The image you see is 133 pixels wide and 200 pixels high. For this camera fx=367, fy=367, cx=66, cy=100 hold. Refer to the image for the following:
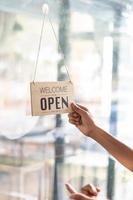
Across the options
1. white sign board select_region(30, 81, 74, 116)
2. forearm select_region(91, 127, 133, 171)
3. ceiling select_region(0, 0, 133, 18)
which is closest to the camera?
white sign board select_region(30, 81, 74, 116)

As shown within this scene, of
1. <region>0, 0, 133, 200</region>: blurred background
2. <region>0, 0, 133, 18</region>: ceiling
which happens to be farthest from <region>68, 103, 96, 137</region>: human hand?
<region>0, 0, 133, 18</region>: ceiling

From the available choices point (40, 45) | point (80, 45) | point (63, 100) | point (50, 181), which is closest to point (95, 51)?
point (80, 45)

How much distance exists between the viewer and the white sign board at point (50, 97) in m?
1.07

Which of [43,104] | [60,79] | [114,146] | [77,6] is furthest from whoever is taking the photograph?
[77,6]

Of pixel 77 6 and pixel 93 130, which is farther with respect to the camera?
pixel 77 6

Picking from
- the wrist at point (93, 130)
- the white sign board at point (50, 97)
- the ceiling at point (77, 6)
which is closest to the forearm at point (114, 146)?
the wrist at point (93, 130)

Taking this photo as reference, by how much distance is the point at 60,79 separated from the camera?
166 centimetres

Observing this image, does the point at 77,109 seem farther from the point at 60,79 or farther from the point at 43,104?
the point at 60,79

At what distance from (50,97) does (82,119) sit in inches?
5.2

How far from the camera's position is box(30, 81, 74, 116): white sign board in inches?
42.1

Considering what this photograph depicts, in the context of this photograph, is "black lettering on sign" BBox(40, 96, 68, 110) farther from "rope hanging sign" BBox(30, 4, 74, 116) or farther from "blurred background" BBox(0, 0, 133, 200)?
"blurred background" BBox(0, 0, 133, 200)

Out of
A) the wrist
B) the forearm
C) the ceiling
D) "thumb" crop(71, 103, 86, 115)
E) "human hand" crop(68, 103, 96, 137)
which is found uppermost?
the ceiling

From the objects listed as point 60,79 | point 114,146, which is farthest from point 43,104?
point 60,79

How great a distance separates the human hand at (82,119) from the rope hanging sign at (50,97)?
2 cm
